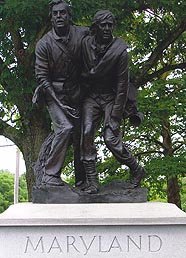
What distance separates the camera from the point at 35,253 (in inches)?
214

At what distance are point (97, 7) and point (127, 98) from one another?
4413mm

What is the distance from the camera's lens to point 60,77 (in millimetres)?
6586

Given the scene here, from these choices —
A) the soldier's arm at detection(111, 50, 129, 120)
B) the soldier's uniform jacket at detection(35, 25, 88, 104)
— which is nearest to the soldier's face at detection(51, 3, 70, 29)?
the soldier's uniform jacket at detection(35, 25, 88, 104)

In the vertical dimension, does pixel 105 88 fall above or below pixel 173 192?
above

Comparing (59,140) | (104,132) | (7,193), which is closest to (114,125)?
(104,132)

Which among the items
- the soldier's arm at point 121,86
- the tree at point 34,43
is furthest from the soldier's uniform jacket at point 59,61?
the tree at point 34,43

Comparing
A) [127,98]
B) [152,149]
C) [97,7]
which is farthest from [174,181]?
[127,98]

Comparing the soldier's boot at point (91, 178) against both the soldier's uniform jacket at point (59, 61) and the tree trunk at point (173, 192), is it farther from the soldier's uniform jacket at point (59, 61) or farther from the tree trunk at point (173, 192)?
the tree trunk at point (173, 192)

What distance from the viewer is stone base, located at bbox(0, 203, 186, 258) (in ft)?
17.9

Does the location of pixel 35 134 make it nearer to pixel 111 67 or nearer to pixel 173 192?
pixel 173 192

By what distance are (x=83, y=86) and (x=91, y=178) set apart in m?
1.10

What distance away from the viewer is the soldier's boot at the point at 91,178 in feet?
20.5

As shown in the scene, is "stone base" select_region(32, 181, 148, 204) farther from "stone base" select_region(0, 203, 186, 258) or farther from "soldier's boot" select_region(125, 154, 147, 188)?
"stone base" select_region(0, 203, 186, 258)

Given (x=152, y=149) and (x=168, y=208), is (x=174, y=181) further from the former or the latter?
(x=168, y=208)
